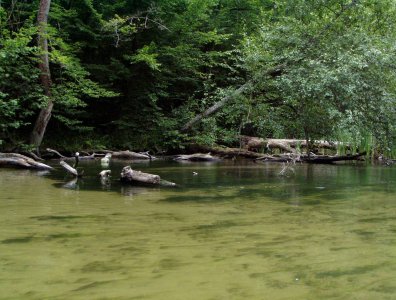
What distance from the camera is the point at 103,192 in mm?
7598

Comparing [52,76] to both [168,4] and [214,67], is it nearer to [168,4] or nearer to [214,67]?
[168,4]

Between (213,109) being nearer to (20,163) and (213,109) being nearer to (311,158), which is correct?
(311,158)

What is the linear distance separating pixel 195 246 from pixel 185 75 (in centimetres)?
1941

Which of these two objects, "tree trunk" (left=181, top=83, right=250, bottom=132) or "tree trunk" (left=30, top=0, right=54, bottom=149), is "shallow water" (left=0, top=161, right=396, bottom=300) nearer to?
"tree trunk" (left=30, top=0, right=54, bottom=149)

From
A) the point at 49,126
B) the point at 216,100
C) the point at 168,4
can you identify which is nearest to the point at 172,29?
the point at 168,4

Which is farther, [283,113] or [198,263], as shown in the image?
[283,113]

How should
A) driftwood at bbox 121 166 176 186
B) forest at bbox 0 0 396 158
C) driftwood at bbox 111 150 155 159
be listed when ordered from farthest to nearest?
driftwood at bbox 111 150 155 159 < forest at bbox 0 0 396 158 < driftwood at bbox 121 166 176 186

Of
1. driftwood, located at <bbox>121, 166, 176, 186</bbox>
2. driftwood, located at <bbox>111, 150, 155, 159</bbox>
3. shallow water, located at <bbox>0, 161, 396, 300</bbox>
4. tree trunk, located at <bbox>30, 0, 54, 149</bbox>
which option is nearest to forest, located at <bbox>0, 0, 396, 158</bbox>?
tree trunk, located at <bbox>30, 0, 54, 149</bbox>

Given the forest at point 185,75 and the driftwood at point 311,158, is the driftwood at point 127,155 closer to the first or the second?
the forest at point 185,75

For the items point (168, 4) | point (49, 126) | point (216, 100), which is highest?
point (168, 4)

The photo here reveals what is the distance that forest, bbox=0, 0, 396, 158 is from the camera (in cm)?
1362

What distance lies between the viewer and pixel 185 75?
22703mm

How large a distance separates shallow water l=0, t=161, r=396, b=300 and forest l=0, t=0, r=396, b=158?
7086 millimetres

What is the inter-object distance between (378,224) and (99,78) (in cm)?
1702
